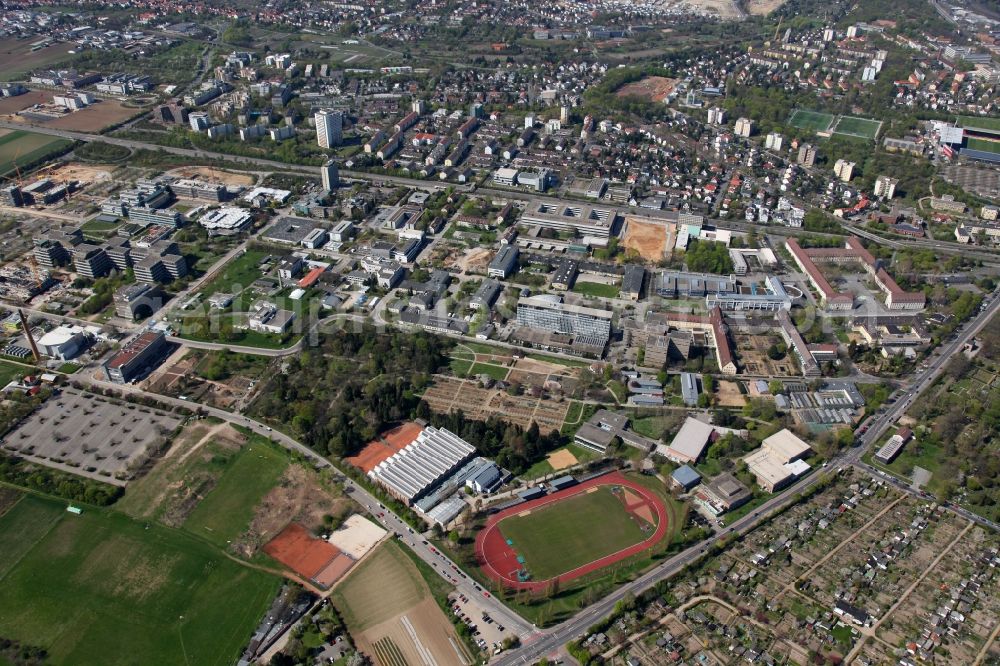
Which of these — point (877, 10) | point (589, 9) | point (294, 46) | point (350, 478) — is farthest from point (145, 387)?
point (877, 10)

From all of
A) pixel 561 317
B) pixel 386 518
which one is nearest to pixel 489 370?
pixel 561 317

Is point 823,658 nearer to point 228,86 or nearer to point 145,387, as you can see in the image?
point 145,387

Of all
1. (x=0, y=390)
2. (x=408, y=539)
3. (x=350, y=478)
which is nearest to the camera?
(x=408, y=539)

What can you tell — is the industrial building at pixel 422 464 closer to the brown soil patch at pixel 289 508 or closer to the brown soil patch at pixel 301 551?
the brown soil patch at pixel 289 508

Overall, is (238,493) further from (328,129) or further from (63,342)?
(328,129)

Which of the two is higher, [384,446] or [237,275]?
[237,275]
